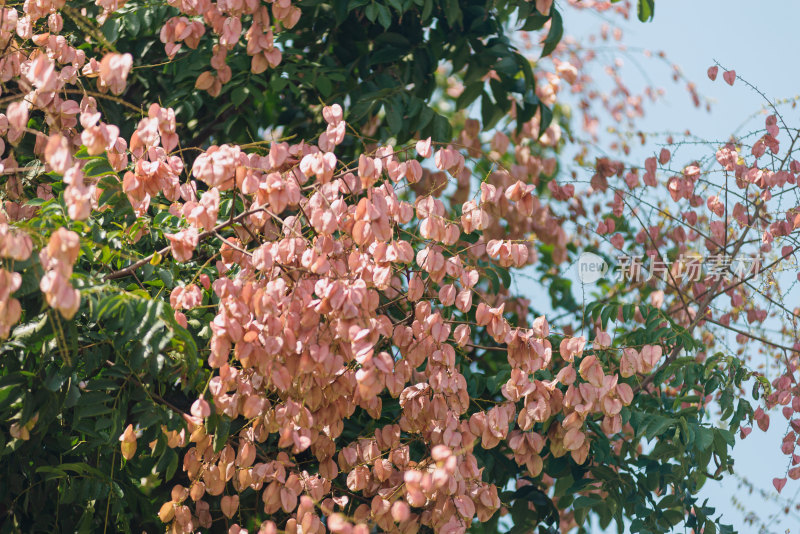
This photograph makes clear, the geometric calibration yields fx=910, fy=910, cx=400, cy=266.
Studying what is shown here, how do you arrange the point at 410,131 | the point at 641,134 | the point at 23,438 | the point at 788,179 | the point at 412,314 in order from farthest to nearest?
the point at 641,134 → the point at 410,131 → the point at 788,179 → the point at 412,314 → the point at 23,438

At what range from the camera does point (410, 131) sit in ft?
10.2

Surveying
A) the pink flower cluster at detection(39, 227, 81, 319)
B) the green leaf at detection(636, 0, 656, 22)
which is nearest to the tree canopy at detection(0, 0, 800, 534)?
the pink flower cluster at detection(39, 227, 81, 319)

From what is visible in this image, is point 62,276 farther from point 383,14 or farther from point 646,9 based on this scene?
point 646,9

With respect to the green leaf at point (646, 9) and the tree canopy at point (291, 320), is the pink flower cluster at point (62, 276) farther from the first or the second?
the green leaf at point (646, 9)

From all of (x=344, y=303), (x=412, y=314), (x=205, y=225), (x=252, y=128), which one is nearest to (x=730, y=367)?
(x=412, y=314)

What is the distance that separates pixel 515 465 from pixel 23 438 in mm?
1403

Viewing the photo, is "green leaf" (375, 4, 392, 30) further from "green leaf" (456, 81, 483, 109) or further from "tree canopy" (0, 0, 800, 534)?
"green leaf" (456, 81, 483, 109)

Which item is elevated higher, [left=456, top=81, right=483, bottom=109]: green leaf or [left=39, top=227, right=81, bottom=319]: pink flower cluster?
[left=39, top=227, right=81, bottom=319]: pink flower cluster

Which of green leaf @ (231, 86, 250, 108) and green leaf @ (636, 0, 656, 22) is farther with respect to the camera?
green leaf @ (636, 0, 656, 22)

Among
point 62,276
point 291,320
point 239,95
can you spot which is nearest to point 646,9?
point 239,95

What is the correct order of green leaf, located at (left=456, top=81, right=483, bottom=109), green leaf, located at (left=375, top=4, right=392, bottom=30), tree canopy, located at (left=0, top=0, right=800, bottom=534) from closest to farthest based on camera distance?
tree canopy, located at (left=0, top=0, right=800, bottom=534), green leaf, located at (left=375, top=4, right=392, bottom=30), green leaf, located at (left=456, top=81, right=483, bottom=109)

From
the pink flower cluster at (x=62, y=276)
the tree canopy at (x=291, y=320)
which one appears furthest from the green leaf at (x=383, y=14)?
the pink flower cluster at (x=62, y=276)

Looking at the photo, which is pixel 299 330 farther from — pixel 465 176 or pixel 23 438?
pixel 465 176

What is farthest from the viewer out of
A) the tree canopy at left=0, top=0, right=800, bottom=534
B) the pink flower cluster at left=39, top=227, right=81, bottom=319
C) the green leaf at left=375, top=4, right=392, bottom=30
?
the green leaf at left=375, top=4, right=392, bottom=30
